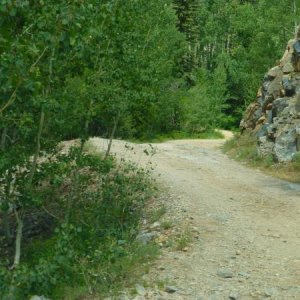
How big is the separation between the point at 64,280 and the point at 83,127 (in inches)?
A: 152

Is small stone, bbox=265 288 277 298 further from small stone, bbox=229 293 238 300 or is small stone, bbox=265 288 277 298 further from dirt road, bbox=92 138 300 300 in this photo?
small stone, bbox=229 293 238 300

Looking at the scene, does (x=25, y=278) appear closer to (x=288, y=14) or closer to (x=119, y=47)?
(x=119, y=47)

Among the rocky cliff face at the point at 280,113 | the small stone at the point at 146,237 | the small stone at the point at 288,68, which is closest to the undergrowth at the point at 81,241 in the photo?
the small stone at the point at 146,237

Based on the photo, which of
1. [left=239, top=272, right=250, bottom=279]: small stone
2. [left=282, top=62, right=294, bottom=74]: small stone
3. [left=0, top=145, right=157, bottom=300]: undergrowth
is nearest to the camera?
[left=0, top=145, right=157, bottom=300]: undergrowth

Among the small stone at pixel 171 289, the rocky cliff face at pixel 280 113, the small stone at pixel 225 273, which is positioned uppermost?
the rocky cliff face at pixel 280 113

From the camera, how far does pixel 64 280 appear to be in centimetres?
763

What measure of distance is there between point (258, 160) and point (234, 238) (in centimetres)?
899

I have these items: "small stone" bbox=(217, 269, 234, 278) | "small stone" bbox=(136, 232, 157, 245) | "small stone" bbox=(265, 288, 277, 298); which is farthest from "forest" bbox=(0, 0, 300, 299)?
"small stone" bbox=(265, 288, 277, 298)

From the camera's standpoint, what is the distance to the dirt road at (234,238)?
7.09m

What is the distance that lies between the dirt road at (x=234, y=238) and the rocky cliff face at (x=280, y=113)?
2.02m

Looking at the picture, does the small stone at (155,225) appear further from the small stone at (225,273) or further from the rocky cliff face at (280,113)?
the rocky cliff face at (280,113)

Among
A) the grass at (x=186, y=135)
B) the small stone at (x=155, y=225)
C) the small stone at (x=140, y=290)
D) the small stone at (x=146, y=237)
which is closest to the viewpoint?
the small stone at (x=140, y=290)

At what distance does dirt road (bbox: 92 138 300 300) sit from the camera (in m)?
7.09

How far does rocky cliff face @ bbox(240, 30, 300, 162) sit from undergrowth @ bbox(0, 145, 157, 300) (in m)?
5.38
